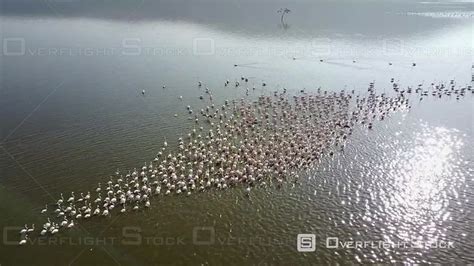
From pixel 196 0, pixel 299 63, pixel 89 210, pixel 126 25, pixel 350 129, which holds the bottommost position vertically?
pixel 89 210

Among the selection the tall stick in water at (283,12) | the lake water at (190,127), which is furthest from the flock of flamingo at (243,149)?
the tall stick in water at (283,12)

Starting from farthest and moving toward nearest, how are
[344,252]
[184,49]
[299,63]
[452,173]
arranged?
1. [184,49]
2. [299,63]
3. [452,173]
4. [344,252]

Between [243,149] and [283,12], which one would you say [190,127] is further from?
[283,12]

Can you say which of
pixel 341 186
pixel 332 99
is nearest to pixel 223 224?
pixel 341 186

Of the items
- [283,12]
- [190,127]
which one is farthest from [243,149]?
[283,12]

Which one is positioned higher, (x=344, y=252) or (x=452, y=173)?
(x=452, y=173)

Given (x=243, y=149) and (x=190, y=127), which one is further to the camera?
(x=190, y=127)

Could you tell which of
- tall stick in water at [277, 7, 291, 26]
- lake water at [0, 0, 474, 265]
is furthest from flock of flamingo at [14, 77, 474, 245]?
tall stick in water at [277, 7, 291, 26]

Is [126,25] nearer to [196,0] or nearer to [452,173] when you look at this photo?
[196,0]
